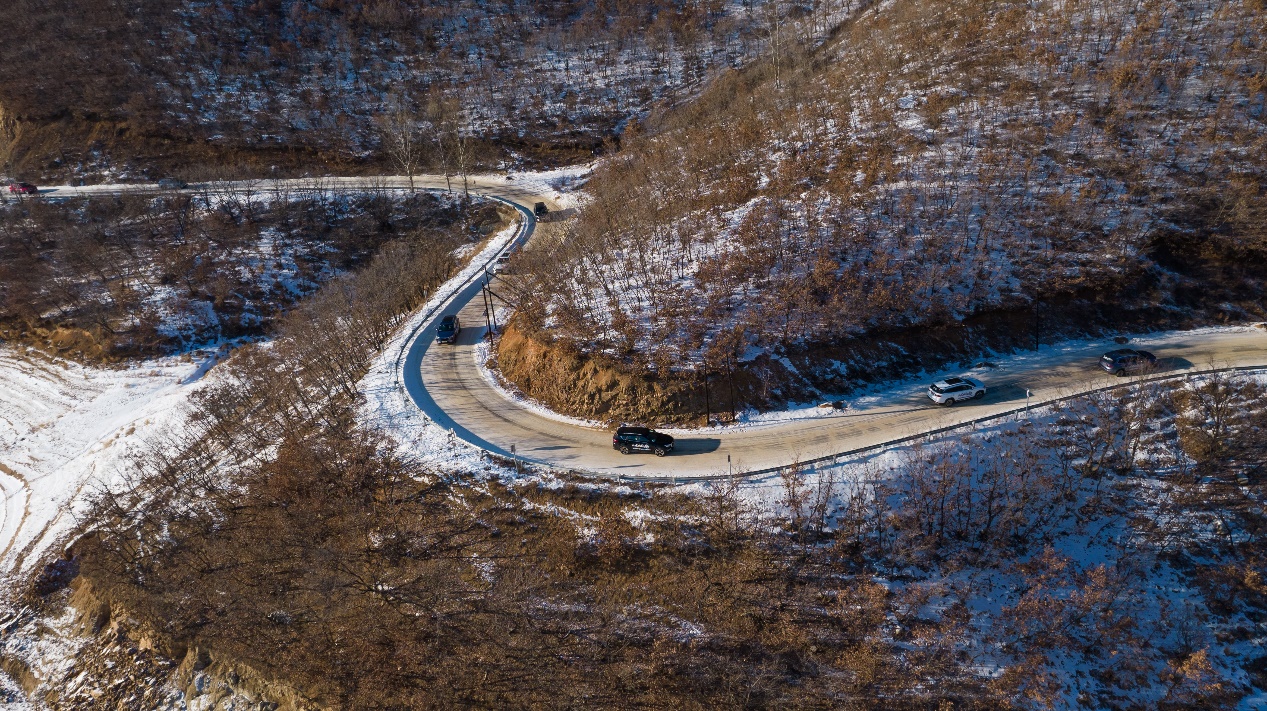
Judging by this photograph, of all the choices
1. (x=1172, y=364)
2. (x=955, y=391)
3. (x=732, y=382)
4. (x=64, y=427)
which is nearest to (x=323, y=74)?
(x=64, y=427)

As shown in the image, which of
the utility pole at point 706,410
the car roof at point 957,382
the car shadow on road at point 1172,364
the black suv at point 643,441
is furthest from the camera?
the car shadow on road at point 1172,364

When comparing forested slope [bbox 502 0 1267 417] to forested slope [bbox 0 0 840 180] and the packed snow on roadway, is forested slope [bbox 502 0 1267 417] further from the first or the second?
forested slope [bbox 0 0 840 180]

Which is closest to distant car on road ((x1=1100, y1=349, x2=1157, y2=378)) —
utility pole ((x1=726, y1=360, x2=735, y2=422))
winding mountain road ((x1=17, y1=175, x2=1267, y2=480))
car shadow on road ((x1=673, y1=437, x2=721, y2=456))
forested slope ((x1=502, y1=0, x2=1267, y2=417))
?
winding mountain road ((x1=17, y1=175, x2=1267, y2=480))

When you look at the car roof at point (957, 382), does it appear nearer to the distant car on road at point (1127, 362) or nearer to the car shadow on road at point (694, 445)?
the distant car on road at point (1127, 362)

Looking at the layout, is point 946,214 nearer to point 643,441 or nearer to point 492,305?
point 643,441

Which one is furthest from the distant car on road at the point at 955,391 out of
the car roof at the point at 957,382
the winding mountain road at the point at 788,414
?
the winding mountain road at the point at 788,414

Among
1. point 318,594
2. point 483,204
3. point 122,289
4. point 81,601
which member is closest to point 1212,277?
point 318,594
